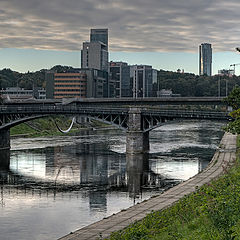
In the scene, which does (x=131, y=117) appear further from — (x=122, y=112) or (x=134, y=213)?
(x=134, y=213)

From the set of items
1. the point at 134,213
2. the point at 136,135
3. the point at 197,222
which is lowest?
the point at 134,213

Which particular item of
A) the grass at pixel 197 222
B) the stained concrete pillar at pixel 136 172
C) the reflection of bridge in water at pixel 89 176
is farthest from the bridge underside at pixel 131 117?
the grass at pixel 197 222

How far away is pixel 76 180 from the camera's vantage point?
6400 cm

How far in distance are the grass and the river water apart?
8149 mm

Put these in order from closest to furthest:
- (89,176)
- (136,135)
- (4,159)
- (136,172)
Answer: (89,176), (136,172), (4,159), (136,135)

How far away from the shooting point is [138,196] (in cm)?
5272

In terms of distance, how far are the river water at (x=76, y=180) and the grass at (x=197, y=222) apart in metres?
8.15

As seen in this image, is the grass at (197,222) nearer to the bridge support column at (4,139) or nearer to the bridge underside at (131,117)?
the bridge underside at (131,117)

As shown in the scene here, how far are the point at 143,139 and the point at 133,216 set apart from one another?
2366 inches

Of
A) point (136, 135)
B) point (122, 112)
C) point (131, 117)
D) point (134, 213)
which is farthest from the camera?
point (122, 112)

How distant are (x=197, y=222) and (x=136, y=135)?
222ft

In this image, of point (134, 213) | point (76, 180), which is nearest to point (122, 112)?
point (76, 180)

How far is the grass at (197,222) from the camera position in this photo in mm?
24344

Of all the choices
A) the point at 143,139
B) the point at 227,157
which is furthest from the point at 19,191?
the point at 143,139
